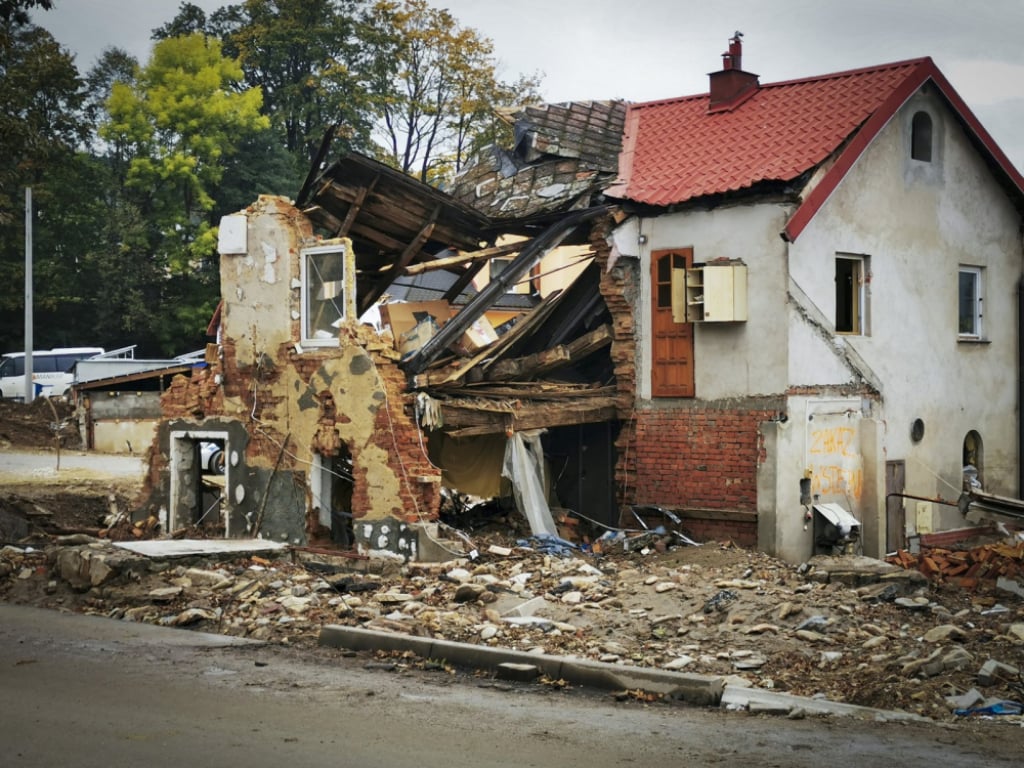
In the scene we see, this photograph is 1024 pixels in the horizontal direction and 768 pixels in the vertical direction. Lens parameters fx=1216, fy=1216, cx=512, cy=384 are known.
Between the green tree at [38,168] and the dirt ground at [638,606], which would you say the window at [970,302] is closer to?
the dirt ground at [638,606]

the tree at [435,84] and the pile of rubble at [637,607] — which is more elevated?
the tree at [435,84]

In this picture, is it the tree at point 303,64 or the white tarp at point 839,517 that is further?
the tree at point 303,64

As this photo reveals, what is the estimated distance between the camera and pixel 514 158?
2084cm

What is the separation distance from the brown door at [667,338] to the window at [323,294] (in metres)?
4.74

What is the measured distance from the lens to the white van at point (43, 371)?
40531mm

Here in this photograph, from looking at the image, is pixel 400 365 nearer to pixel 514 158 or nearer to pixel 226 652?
pixel 514 158

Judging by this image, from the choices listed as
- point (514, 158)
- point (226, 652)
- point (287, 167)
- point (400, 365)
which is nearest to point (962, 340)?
point (514, 158)

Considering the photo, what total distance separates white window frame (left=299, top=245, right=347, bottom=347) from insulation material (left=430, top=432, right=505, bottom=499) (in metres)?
2.58

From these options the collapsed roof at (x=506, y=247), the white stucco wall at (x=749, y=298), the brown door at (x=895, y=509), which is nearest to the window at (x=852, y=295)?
the white stucco wall at (x=749, y=298)

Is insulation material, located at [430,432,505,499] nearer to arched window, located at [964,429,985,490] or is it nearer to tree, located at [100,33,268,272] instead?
arched window, located at [964,429,985,490]

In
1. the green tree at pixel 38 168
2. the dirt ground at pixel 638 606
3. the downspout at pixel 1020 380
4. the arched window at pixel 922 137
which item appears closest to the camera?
the dirt ground at pixel 638 606

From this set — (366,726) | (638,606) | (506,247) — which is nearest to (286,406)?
(506,247)

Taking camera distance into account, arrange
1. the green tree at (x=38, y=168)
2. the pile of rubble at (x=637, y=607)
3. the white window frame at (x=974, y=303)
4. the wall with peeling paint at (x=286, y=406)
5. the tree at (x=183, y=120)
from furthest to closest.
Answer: the tree at (x=183, y=120)
the green tree at (x=38, y=168)
the white window frame at (x=974, y=303)
the wall with peeling paint at (x=286, y=406)
the pile of rubble at (x=637, y=607)

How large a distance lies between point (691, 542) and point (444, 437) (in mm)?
4193
